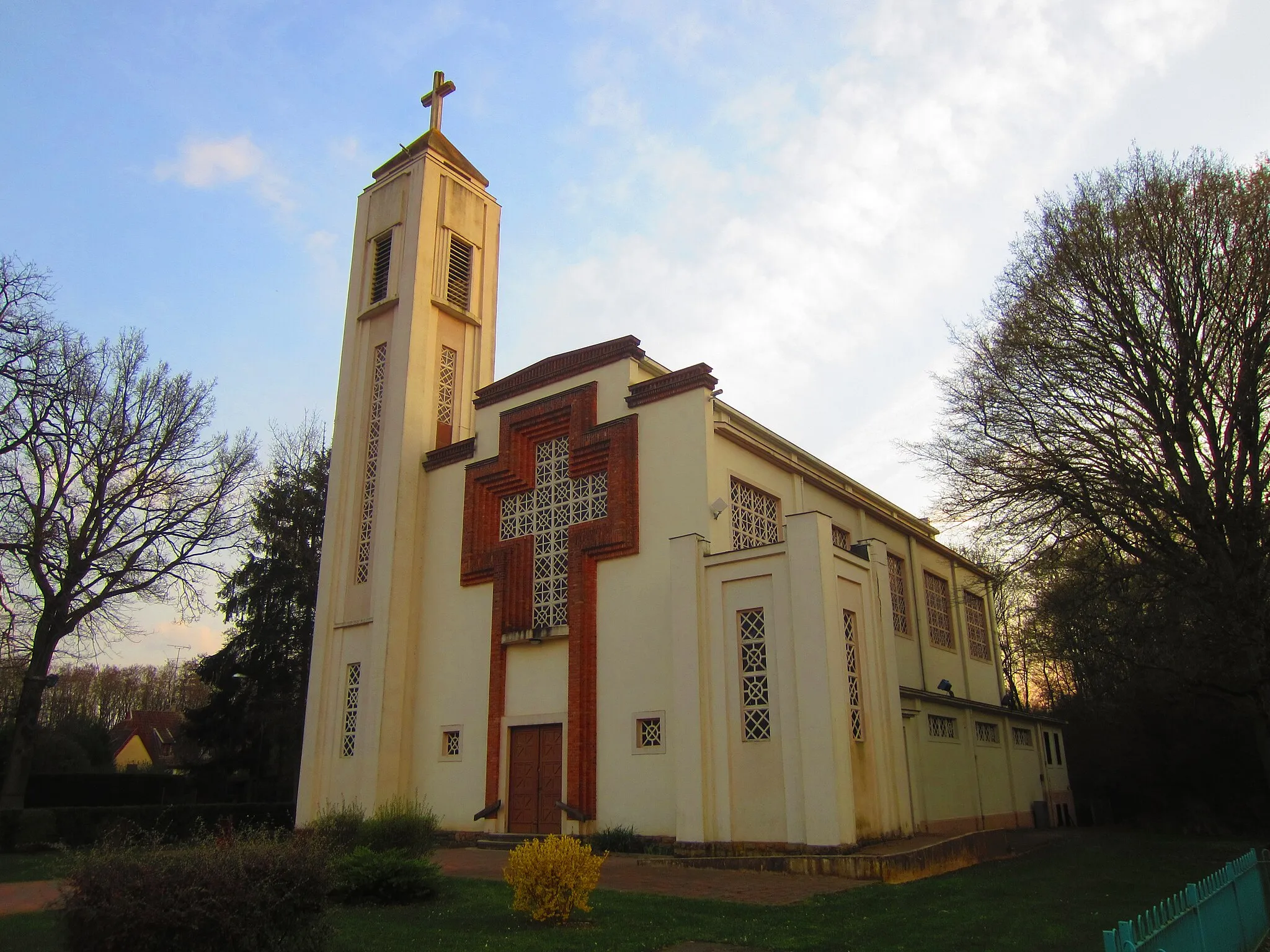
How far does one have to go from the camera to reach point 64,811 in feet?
64.4

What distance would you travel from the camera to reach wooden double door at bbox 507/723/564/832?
667 inches

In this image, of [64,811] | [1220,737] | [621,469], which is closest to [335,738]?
[64,811]

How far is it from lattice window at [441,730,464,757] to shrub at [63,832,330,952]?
1280 cm

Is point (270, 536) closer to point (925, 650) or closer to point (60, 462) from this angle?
point (60, 462)

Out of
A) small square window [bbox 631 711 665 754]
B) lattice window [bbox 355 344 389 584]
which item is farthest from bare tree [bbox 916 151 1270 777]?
lattice window [bbox 355 344 389 584]

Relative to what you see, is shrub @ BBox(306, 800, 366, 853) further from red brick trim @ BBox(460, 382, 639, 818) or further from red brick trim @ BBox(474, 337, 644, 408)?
red brick trim @ BBox(474, 337, 644, 408)

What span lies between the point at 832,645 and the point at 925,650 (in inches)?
429

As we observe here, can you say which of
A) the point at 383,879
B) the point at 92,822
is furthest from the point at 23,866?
the point at 383,879

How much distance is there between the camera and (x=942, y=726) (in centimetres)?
1872

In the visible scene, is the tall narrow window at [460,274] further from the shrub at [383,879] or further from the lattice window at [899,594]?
the shrub at [383,879]

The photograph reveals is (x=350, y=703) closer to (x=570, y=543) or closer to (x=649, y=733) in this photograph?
(x=570, y=543)

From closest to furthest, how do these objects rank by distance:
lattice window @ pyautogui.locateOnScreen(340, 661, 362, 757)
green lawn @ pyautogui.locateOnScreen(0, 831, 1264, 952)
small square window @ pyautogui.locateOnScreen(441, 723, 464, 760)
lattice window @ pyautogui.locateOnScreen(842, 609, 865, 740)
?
green lawn @ pyautogui.locateOnScreen(0, 831, 1264, 952) < lattice window @ pyautogui.locateOnScreen(842, 609, 865, 740) < small square window @ pyautogui.locateOnScreen(441, 723, 464, 760) < lattice window @ pyautogui.locateOnScreen(340, 661, 362, 757)

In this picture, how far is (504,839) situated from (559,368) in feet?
32.4

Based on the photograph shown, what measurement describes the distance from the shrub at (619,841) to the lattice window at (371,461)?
9.04 metres
